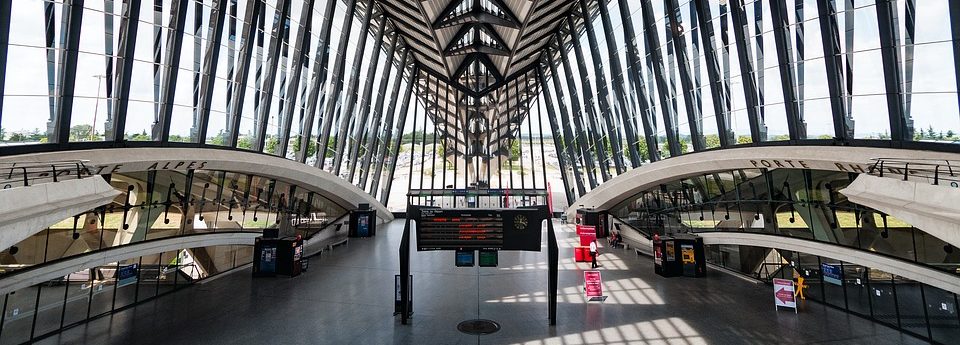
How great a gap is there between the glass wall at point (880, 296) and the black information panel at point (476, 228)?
8545 mm

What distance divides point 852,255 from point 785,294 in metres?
2.74

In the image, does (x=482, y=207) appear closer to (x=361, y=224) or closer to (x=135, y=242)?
(x=135, y=242)

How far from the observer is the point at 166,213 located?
45.5 feet

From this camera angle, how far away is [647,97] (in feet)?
64.5

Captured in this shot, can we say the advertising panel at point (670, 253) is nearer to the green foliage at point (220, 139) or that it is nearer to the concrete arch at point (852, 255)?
the concrete arch at point (852, 255)

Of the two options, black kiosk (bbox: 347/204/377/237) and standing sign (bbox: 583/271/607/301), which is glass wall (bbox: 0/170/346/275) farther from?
standing sign (bbox: 583/271/607/301)

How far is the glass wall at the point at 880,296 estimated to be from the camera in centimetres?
881

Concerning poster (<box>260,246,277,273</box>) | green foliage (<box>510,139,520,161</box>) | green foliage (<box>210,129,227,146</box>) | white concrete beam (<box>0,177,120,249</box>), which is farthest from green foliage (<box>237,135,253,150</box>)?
green foliage (<box>510,139,520,161</box>)

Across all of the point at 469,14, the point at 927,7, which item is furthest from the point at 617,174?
the point at 927,7

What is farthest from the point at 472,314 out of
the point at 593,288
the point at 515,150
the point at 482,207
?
the point at 515,150

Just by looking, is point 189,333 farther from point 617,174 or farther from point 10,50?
point 617,174

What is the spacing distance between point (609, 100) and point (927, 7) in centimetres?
1613

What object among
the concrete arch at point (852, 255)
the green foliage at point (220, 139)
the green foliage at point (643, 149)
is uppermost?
the green foliage at point (643, 149)

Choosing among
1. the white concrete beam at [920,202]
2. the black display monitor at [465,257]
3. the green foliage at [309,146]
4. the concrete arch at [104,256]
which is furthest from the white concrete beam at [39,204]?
the white concrete beam at [920,202]
